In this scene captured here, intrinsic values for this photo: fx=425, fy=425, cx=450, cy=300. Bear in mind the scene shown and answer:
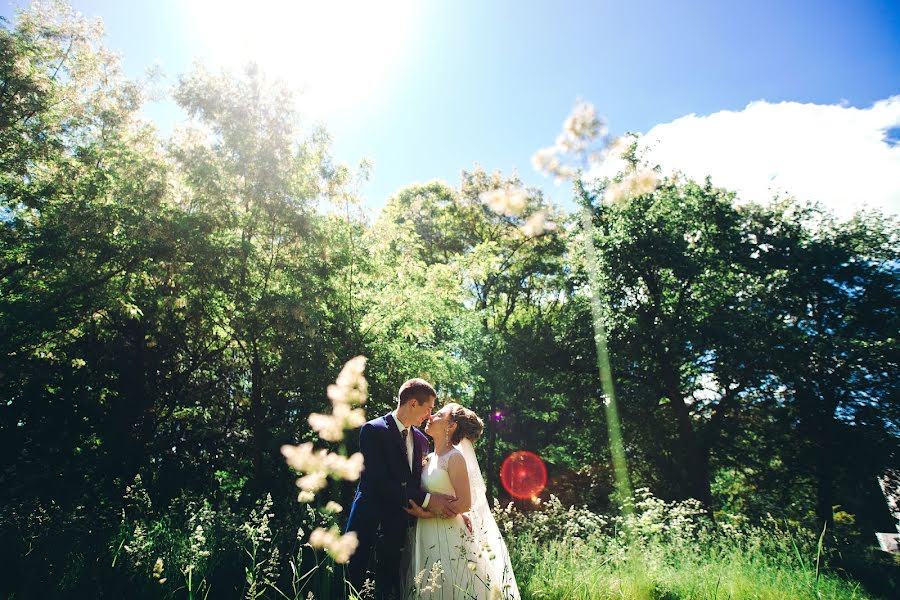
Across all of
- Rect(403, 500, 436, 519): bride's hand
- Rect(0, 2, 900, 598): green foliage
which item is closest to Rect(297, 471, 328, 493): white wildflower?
Rect(0, 2, 900, 598): green foliage

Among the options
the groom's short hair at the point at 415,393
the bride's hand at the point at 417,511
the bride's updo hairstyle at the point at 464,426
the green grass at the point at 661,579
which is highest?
the groom's short hair at the point at 415,393

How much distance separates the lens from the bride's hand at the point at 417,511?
389 cm

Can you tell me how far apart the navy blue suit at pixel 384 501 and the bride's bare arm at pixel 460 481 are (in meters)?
0.33

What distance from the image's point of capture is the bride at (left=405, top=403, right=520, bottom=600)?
3701 mm

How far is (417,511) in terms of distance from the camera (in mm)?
3898

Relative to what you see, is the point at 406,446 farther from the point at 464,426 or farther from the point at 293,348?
the point at 293,348

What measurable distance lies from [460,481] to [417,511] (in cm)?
48

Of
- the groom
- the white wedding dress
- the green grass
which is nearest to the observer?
the white wedding dress

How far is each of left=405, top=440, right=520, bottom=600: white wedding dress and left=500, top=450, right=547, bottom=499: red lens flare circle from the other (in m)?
18.2

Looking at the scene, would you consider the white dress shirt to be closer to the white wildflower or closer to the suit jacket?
the suit jacket

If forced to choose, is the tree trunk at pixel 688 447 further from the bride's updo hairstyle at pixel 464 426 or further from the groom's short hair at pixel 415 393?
the groom's short hair at pixel 415 393

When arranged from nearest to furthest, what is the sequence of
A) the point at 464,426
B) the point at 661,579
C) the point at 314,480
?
the point at 314,480 → the point at 464,426 → the point at 661,579

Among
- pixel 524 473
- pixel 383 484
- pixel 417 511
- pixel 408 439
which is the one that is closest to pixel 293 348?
pixel 408 439

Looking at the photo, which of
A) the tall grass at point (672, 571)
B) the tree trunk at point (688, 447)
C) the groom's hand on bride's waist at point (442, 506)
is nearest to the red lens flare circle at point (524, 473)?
the tree trunk at point (688, 447)
